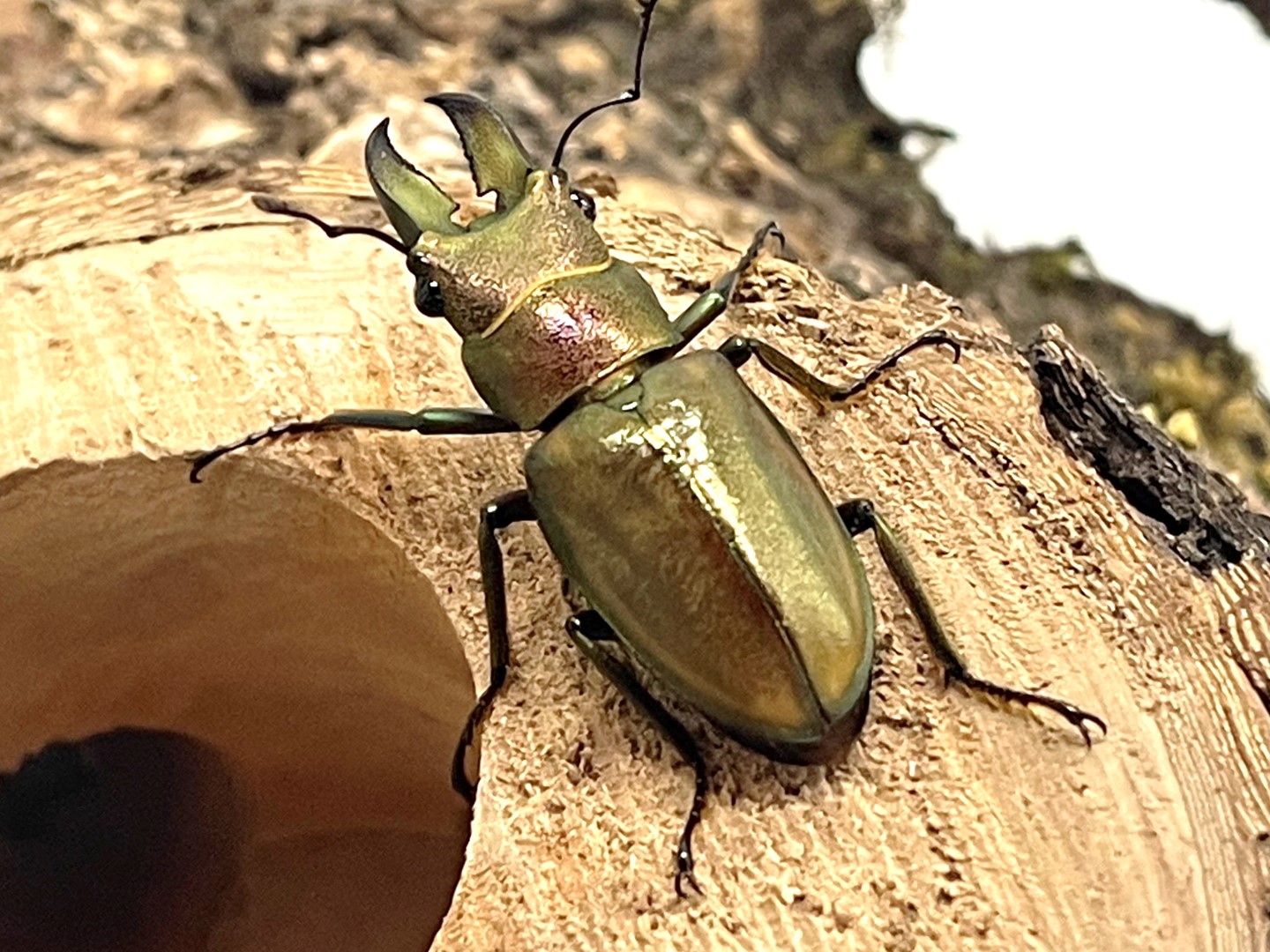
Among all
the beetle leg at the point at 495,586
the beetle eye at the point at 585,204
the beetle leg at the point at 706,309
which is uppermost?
the beetle leg at the point at 706,309

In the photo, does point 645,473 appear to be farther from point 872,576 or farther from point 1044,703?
point 1044,703

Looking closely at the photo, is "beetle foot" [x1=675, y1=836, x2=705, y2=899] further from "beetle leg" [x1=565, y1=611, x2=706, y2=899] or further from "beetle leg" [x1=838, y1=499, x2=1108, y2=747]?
"beetle leg" [x1=838, y1=499, x2=1108, y2=747]

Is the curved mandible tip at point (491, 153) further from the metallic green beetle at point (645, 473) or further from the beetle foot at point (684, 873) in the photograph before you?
the beetle foot at point (684, 873)

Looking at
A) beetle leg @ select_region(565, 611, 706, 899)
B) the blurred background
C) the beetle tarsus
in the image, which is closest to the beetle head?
the beetle tarsus

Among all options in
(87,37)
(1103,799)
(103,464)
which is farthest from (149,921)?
(87,37)

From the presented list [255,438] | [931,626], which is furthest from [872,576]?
[255,438]

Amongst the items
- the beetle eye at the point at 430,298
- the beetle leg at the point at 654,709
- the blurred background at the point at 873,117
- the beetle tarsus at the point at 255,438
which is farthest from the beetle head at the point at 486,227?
the blurred background at the point at 873,117

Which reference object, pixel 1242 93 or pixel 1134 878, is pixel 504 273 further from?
pixel 1242 93
